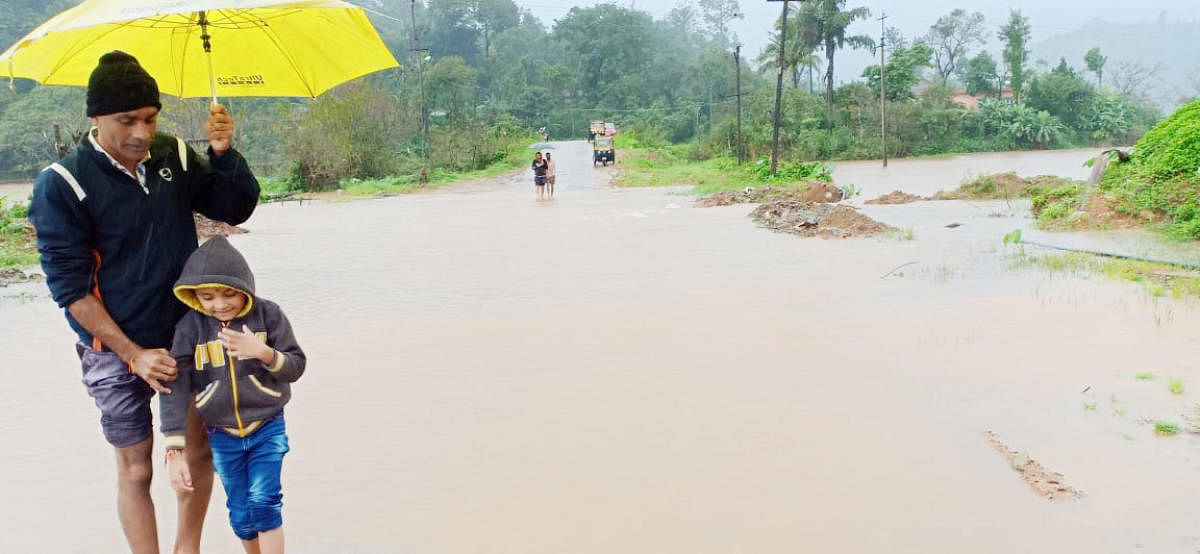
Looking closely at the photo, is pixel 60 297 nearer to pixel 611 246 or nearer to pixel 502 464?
pixel 502 464

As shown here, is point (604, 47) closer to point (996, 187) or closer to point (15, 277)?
point (996, 187)

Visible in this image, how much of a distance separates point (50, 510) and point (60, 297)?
2234 millimetres

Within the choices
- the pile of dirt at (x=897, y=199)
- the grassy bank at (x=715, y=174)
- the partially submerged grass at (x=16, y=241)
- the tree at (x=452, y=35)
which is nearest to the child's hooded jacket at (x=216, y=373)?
the partially submerged grass at (x=16, y=241)

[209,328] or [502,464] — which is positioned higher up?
[209,328]

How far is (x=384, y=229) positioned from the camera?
62.2 ft

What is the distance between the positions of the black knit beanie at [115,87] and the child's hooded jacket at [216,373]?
1.65 feet

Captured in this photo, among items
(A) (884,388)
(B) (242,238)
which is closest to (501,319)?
(A) (884,388)

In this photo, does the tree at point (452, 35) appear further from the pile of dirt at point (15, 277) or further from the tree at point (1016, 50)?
the pile of dirt at point (15, 277)

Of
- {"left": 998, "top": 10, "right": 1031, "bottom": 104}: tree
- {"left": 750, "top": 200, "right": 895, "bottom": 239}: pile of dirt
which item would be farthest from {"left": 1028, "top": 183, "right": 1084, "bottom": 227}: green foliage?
{"left": 998, "top": 10, "right": 1031, "bottom": 104}: tree

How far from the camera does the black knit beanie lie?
2947mm

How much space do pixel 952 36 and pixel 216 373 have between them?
88.2m

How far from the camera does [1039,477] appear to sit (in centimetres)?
452

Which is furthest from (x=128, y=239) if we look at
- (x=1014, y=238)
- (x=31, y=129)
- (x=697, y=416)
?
(x=31, y=129)

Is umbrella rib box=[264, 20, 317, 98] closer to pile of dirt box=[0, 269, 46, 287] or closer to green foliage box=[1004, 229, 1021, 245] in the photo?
pile of dirt box=[0, 269, 46, 287]
